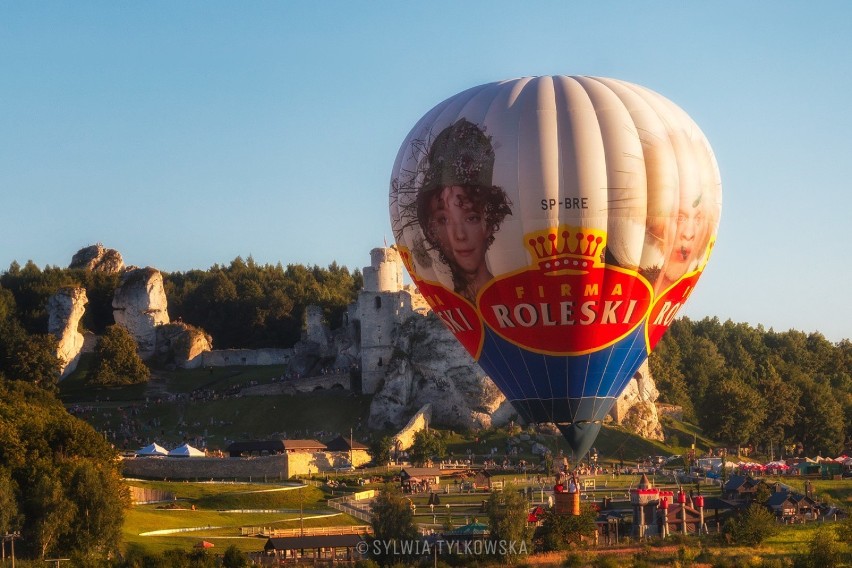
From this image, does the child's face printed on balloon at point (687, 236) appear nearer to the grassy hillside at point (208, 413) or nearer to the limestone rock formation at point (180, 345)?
the grassy hillside at point (208, 413)

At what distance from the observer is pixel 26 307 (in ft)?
353

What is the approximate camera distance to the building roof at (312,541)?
46.8 m

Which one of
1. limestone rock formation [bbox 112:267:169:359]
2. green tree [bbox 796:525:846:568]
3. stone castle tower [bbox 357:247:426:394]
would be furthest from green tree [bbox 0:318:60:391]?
green tree [bbox 796:525:846:568]

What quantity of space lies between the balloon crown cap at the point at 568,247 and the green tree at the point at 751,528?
44.3ft

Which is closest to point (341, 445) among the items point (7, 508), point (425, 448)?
point (425, 448)

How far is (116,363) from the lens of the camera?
88562mm

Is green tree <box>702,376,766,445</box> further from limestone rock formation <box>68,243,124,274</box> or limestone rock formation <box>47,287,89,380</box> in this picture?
limestone rock formation <box>68,243,124,274</box>

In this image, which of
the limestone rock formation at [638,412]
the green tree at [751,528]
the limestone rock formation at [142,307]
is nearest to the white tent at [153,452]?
the limestone rock formation at [638,412]

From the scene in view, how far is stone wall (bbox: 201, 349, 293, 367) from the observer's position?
96.6 m

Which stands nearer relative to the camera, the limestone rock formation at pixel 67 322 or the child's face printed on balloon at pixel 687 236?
the child's face printed on balloon at pixel 687 236

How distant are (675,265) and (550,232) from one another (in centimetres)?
412

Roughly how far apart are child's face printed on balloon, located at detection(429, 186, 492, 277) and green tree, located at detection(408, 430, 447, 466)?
3038 cm

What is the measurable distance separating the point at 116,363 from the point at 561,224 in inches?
2132

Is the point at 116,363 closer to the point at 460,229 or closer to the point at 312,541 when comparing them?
the point at 312,541
